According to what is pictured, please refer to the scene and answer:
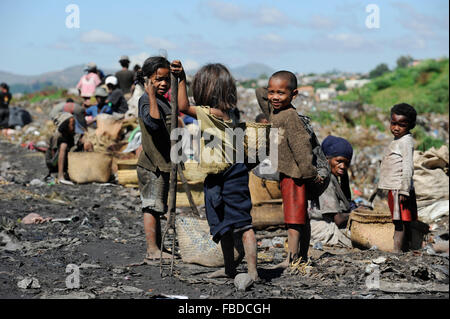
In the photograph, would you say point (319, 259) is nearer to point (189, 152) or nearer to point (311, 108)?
point (189, 152)

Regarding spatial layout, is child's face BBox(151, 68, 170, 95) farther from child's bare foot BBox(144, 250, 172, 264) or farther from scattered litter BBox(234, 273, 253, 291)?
scattered litter BBox(234, 273, 253, 291)

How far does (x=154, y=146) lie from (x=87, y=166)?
14.5 ft

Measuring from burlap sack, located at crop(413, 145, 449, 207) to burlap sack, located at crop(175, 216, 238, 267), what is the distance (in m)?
4.03

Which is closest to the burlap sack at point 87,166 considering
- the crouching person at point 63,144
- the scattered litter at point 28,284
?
the crouching person at point 63,144

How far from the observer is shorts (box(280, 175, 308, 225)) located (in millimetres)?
4020

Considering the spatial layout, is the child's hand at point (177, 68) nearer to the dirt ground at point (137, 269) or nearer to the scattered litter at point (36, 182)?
the dirt ground at point (137, 269)

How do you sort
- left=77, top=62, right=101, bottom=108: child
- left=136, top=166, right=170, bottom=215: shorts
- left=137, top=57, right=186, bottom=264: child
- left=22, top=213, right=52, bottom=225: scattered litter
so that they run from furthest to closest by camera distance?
1. left=77, top=62, right=101, bottom=108: child
2. left=22, top=213, right=52, bottom=225: scattered litter
3. left=136, top=166, right=170, bottom=215: shorts
4. left=137, top=57, right=186, bottom=264: child

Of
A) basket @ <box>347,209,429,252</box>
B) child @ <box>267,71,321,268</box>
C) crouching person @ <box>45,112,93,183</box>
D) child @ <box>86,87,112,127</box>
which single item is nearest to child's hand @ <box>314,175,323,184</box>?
child @ <box>267,71,321,268</box>

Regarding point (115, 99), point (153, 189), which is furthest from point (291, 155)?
point (115, 99)

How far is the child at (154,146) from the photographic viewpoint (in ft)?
13.7

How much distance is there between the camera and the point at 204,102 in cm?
376

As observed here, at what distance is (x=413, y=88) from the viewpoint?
2602cm

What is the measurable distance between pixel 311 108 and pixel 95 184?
8789 millimetres
